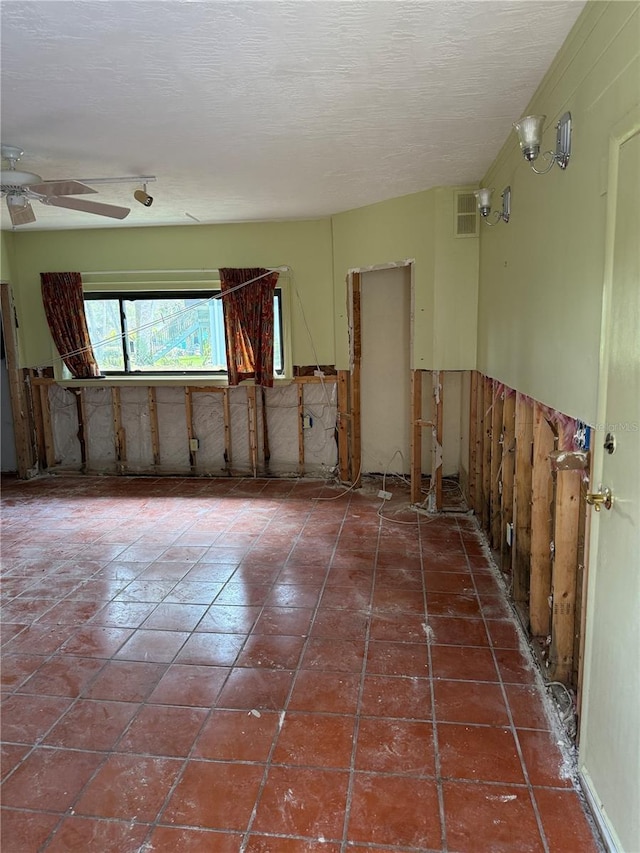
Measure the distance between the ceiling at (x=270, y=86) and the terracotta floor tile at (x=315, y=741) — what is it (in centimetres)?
267

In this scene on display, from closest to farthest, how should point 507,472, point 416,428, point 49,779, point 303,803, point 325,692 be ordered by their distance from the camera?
1. point 303,803
2. point 49,779
3. point 325,692
4. point 507,472
5. point 416,428

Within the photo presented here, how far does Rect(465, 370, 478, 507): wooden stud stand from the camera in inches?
174

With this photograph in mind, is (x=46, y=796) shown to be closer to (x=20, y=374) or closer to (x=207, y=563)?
(x=207, y=563)

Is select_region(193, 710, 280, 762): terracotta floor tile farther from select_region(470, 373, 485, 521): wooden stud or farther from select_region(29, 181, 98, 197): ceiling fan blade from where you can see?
select_region(29, 181, 98, 197): ceiling fan blade

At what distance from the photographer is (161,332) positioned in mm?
6043

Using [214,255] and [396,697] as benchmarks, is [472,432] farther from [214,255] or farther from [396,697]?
[214,255]

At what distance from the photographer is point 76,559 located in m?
3.90

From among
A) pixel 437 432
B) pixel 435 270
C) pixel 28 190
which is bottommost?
pixel 437 432

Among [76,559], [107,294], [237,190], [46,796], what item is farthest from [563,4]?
[107,294]

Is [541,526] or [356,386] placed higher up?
[356,386]

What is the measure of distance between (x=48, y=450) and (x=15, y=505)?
47.7 inches

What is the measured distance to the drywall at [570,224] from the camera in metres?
1.69

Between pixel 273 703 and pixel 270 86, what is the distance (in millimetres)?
2754

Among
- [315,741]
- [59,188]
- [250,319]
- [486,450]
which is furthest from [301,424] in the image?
[315,741]
